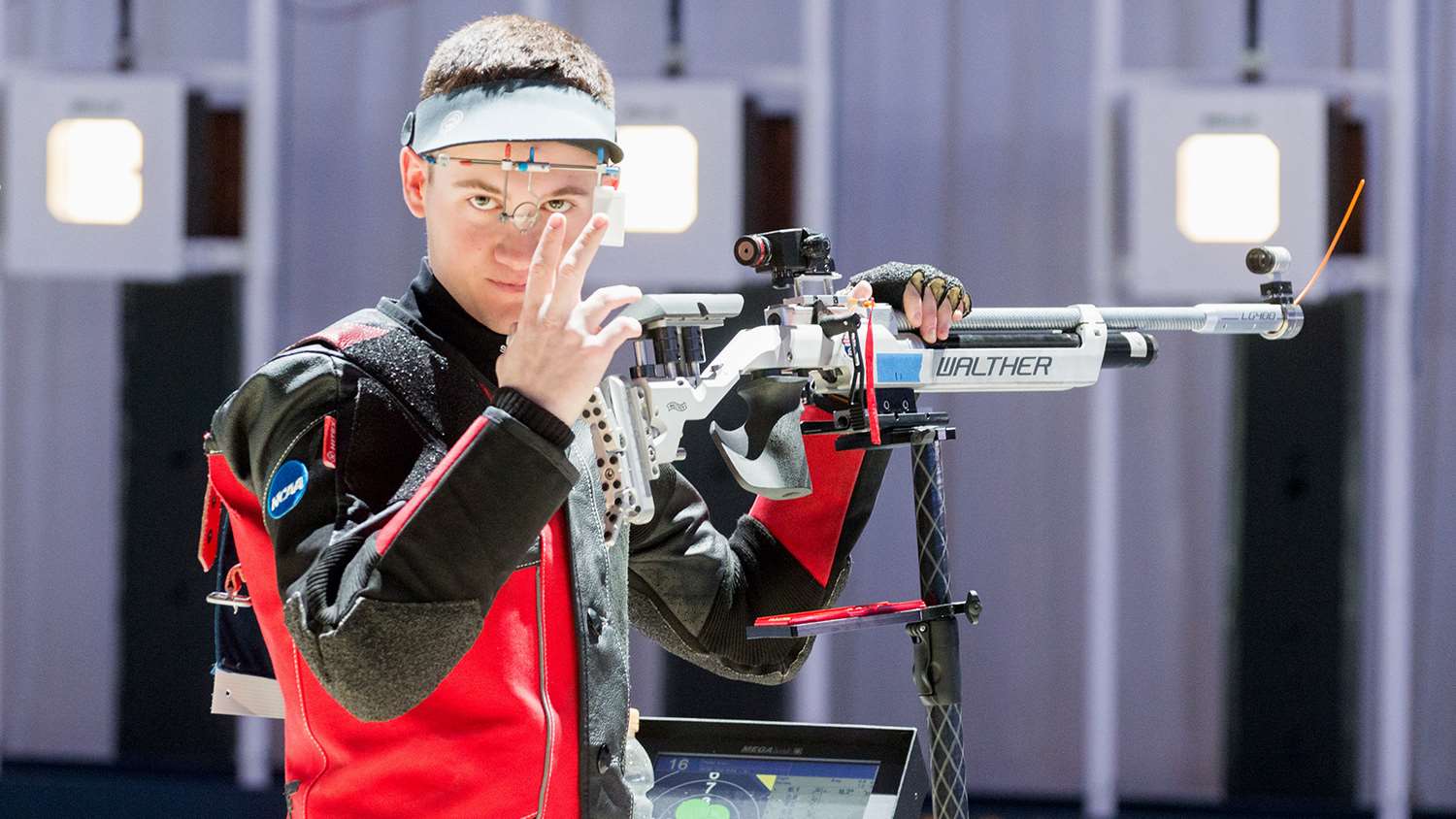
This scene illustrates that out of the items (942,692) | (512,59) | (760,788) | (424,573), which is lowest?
(760,788)

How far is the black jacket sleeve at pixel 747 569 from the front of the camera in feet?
4.56

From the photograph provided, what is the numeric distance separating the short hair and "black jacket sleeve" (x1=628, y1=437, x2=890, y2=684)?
39 centimetres

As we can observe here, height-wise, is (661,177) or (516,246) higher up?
(661,177)

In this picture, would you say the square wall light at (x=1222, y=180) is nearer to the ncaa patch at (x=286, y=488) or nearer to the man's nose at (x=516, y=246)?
the man's nose at (x=516, y=246)

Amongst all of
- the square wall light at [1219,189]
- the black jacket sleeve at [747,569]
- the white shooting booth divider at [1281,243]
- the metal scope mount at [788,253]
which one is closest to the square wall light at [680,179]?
the white shooting booth divider at [1281,243]

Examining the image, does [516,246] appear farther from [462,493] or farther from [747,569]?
→ [747,569]

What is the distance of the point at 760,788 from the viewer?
1386 millimetres

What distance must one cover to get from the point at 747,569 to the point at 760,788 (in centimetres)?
21

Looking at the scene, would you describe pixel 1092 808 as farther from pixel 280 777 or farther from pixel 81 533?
pixel 81 533

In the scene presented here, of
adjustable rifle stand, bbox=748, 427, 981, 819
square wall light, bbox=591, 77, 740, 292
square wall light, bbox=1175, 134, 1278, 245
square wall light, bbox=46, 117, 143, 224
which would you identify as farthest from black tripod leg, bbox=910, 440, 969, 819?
square wall light, bbox=46, 117, 143, 224

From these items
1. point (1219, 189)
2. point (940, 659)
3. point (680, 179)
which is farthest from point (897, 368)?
point (1219, 189)

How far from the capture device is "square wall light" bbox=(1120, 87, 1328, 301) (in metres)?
2.95

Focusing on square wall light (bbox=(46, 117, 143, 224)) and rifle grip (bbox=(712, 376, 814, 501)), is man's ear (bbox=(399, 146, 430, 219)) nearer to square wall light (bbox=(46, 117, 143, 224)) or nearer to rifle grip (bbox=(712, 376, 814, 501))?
rifle grip (bbox=(712, 376, 814, 501))

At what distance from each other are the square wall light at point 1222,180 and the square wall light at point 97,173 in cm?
192
